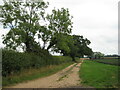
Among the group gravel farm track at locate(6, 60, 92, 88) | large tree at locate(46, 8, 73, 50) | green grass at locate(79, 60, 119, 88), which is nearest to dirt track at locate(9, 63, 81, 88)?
gravel farm track at locate(6, 60, 92, 88)

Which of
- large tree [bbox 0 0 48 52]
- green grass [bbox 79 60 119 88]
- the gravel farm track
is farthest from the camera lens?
large tree [bbox 0 0 48 52]

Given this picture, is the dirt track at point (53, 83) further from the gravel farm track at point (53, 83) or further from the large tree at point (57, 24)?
the large tree at point (57, 24)

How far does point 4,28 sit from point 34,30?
5.63 m

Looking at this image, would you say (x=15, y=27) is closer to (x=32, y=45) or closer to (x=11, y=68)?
(x=32, y=45)

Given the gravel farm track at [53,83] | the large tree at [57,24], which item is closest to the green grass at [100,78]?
the gravel farm track at [53,83]

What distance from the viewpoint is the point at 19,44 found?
86.8 feet

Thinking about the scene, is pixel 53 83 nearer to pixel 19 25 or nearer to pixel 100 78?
pixel 100 78

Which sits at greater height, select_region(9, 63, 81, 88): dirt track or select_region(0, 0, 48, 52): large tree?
select_region(0, 0, 48, 52): large tree

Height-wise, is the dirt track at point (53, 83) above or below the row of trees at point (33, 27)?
below

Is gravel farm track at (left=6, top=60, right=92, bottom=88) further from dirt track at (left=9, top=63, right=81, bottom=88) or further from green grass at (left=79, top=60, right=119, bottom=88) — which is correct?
green grass at (left=79, top=60, right=119, bottom=88)

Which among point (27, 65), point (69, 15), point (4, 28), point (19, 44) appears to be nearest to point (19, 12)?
point (4, 28)

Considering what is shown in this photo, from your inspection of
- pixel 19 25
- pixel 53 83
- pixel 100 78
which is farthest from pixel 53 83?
pixel 19 25

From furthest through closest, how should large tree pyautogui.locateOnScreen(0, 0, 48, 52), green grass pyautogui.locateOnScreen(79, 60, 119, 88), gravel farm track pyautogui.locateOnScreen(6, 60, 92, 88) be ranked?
1. large tree pyautogui.locateOnScreen(0, 0, 48, 52)
2. gravel farm track pyautogui.locateOnScreen(6, 60, 92, 88)
3. green grass pyautogui.locateOnScreen(79, 60, 119, 88)

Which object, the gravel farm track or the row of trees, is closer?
the gravel farm track
